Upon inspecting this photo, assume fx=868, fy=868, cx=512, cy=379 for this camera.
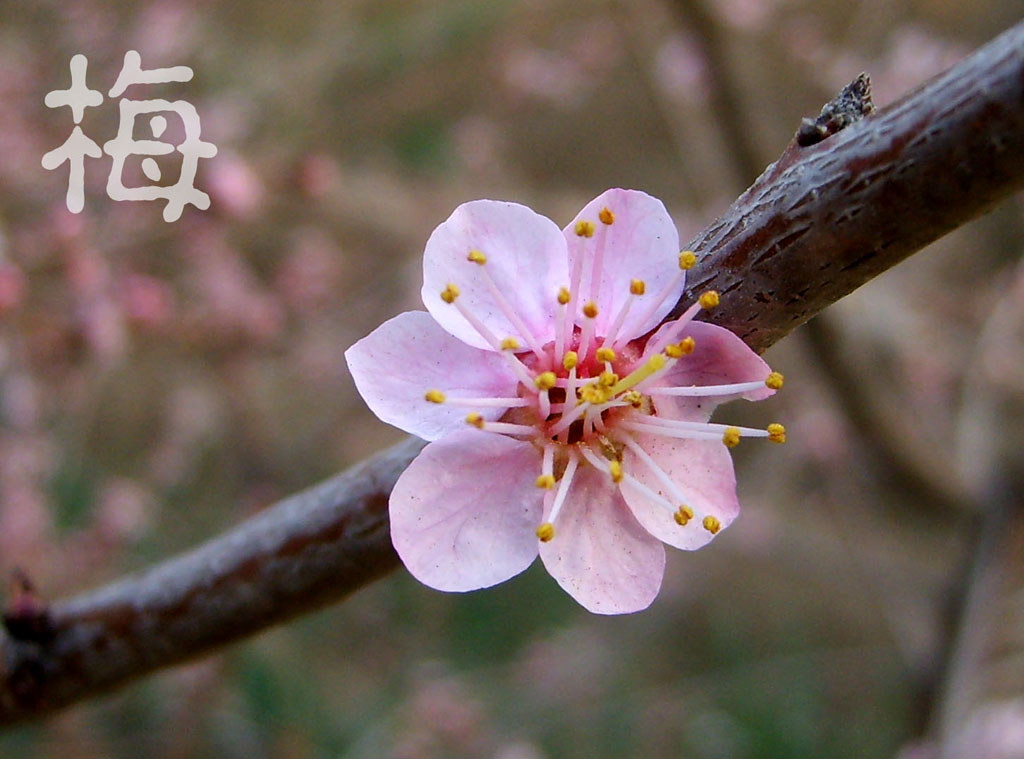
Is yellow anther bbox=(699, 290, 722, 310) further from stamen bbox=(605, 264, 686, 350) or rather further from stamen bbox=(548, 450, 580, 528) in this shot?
stamen bbox=(548, 450, 580, 528)

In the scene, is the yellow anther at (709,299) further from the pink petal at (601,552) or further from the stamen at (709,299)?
the pink petal at (601,552)

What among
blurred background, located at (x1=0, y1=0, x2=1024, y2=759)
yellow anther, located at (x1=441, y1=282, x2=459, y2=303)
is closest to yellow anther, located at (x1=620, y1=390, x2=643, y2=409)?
yellow anther, located at (x1=441, y1=282, x2=459, y2=303)

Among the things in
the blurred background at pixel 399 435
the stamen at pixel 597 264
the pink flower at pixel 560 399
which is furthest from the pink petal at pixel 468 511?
the blurred background at pixel 399 435

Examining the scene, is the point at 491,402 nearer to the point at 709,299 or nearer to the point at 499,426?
the point at 499,426

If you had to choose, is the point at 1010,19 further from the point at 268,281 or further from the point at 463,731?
the point at 463,731

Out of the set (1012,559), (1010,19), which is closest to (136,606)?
(1012,559)
